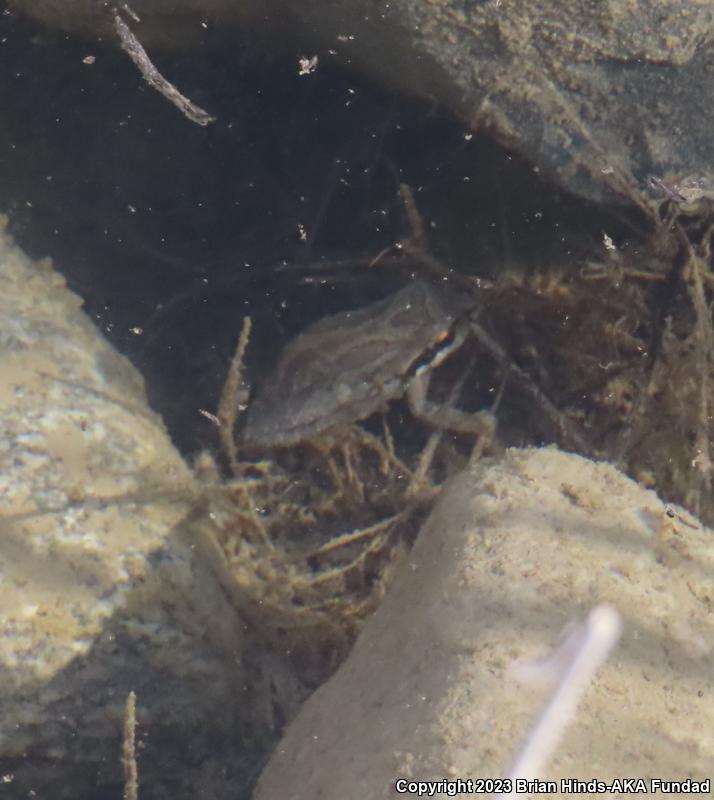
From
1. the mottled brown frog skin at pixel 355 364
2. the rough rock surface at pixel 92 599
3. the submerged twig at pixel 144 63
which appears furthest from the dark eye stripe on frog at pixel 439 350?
the submerged twig at pixel 144 63

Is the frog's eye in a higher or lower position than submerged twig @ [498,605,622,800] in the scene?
lower

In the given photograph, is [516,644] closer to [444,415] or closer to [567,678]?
[567,678]

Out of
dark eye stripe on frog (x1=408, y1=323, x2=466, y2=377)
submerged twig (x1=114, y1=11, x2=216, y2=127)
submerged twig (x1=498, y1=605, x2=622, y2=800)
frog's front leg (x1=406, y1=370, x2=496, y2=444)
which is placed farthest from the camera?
dark eye stripe on frog (x1=408, y1=323, x2=466, y2=377)

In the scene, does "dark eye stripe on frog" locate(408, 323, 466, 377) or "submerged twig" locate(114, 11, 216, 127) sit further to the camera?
"dark eye stripe on frog" locate(408, 323, 466, 377)

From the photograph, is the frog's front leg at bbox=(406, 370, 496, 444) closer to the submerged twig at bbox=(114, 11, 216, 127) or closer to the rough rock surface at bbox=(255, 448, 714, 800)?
the rough rock surface at bbox=(255, 448, 714, 800)

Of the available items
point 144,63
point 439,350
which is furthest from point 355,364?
point 144,63

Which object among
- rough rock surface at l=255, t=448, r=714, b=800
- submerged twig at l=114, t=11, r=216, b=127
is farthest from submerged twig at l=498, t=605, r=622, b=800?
submerged twig at l=114, t=11, r=216, b=127

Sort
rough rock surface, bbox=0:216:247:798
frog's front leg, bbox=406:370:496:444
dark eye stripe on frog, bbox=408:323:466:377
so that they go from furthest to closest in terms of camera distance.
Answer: dark eye stripe on frog, bbox=408:323:466:377
frog's front leg, bbox=406:370:496:444
rough rock surface, bbox=0:216:247:798
